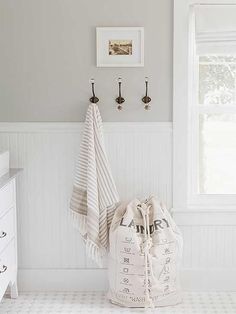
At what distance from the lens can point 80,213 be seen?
3.54 metres

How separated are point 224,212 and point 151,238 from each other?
0.56 metres

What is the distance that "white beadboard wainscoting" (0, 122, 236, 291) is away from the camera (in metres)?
3.61

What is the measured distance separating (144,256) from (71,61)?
1246mm

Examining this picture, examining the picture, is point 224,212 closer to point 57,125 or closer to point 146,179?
point 146,179

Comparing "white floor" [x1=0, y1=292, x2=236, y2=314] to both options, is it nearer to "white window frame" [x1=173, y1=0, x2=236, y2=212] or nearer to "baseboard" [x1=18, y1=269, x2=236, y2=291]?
"baseboard" [x1=18, y1=269, x2=236, y2=291]

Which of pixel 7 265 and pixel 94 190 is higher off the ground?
pixel 94 190

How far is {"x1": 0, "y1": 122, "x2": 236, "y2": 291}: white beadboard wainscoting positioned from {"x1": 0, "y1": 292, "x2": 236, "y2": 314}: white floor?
8 cm

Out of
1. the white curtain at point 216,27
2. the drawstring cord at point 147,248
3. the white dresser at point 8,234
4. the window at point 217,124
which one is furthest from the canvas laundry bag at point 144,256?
the white curtain at point 216,27

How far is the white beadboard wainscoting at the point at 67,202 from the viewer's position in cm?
361

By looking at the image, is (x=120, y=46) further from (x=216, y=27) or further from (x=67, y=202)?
(x=67, y=202)

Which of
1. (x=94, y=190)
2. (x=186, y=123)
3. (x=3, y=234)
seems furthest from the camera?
(x=186, y=123)

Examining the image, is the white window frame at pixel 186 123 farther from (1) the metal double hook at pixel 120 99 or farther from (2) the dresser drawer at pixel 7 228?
(2) the dresser drawer at pixel 7 228

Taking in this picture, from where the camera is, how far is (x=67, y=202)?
366 cm

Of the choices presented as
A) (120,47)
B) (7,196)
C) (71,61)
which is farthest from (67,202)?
(120,47)
